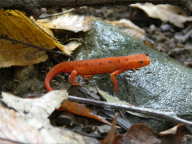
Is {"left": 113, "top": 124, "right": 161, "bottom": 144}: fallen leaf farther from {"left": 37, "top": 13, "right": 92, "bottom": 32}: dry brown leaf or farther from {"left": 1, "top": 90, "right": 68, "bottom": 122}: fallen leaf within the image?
{"left": 37, "top": 13, "right": 92, "bottom": 32}: dry brown leaf

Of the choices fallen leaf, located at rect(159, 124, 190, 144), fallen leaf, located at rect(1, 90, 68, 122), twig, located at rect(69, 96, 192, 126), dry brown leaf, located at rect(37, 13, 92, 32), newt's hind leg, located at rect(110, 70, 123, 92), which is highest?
dry brown leaf, located at rect(37, 13, 92, 32)

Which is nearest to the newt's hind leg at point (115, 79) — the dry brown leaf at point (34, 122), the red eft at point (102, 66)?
the red eft at point (102, 66)

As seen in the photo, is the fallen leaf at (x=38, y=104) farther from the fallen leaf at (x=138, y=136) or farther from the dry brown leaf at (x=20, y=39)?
the dry brown leaf at (x=20, y=39)

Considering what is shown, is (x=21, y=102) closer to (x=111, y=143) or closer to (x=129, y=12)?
(x=111, y=143)

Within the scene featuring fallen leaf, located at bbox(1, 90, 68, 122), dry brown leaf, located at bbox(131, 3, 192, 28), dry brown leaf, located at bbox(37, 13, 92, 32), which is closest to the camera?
fallen leaf, located at bbox(1, 90, 68, 122)

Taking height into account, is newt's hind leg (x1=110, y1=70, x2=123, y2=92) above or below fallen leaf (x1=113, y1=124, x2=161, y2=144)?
above

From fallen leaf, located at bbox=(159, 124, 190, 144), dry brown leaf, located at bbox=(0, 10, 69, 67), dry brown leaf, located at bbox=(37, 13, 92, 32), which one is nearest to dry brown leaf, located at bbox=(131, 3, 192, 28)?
dry brown leaf, located at bbox=(37, 13, 92, 32)

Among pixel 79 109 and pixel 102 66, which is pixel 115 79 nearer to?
pixel 102 66
